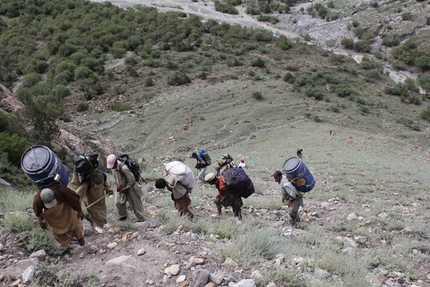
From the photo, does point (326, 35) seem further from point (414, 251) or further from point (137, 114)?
point (414, 251)

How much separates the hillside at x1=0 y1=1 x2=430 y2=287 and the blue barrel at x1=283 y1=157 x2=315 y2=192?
2.90 feet

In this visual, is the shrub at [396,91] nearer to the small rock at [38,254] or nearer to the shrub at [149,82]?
the shrub at [149,82]

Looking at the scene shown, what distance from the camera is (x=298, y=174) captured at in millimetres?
5918

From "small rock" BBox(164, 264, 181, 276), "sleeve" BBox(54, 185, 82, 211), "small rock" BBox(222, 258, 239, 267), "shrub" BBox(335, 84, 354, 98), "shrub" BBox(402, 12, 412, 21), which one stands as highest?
"shrub" BBox(402, 12, 412, 21)

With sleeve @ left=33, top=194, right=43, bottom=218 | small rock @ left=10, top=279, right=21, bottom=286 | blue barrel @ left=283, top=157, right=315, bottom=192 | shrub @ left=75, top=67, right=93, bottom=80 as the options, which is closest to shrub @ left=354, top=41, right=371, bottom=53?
shrub @ left=75, top=67, right=93, bottom=80

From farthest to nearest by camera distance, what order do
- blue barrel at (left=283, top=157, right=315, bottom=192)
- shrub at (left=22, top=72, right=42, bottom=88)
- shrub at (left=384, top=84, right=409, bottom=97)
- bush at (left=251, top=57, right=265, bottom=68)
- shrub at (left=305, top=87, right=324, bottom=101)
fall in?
bush at (left=251, top=57, right=265, bottom=68)
shrub at (left=384, top=84, right=409, bottom=97)
shrub at (left=22, top=72, right=42, bottom=88)
shrub at (left=305, top=87, right=324, bottom=101)
blue barrel at (left=283, top=157, right=315, bottom=192)

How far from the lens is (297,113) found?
2420 cm

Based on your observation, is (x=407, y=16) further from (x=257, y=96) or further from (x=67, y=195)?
(x=67, y=195)

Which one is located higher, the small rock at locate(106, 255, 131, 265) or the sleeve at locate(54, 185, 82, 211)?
the sleeve at locate(54, 185, 82, 211)

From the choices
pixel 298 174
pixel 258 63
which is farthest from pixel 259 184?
pixel 258 63

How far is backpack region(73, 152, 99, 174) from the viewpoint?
5.11 m

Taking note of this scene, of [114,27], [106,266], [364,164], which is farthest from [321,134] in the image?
[114,27]

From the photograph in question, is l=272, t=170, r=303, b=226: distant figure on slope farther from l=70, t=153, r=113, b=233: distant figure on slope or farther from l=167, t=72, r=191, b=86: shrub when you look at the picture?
l=167, t=72, r=191, b=86: shrub

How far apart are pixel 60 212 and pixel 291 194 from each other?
3.97 metres
